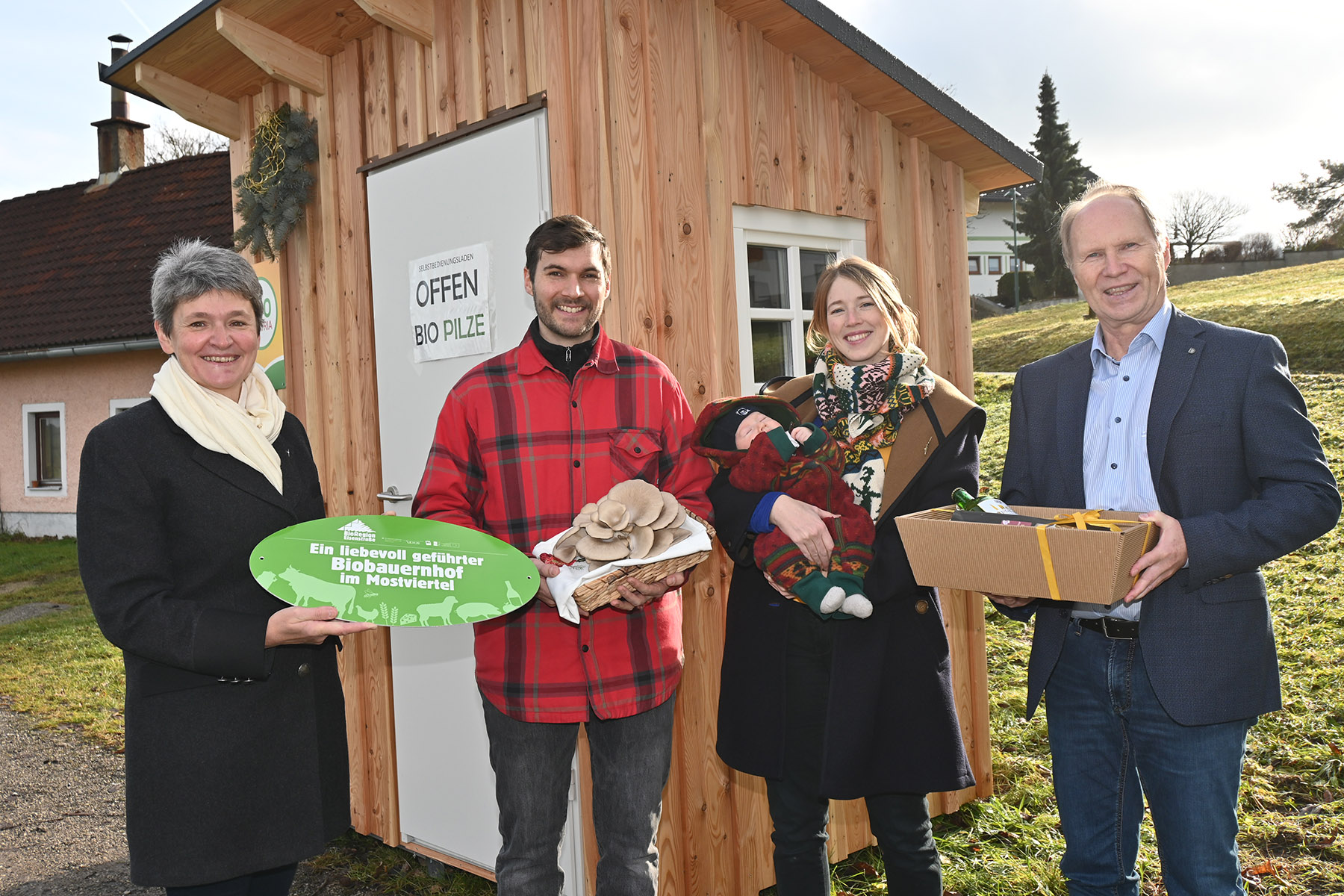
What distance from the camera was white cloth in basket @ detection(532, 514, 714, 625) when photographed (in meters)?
2.26

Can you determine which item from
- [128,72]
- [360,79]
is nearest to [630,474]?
[360,79]

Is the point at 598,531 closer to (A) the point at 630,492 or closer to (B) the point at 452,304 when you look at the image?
(A) the point at 630,492

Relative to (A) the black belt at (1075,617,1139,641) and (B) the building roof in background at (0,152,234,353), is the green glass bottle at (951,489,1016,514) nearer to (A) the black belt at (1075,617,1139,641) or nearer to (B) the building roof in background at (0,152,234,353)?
(A) the black belt at (1075,617,1139,641)

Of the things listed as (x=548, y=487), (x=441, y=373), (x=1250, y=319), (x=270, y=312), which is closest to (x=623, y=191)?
(x=441, y=373)

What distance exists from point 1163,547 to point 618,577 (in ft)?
4.04

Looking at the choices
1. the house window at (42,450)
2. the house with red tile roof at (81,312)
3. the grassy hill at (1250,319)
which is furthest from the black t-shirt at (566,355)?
the house window at (42,450)

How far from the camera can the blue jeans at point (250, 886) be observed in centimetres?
212

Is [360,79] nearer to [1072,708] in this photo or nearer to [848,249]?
[848,249]

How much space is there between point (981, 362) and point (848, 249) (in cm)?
1997

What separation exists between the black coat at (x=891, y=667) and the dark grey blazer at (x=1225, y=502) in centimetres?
52

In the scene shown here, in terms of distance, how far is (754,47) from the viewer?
379cm

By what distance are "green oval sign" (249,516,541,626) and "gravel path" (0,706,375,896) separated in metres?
2.22

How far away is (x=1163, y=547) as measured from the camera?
2029mm

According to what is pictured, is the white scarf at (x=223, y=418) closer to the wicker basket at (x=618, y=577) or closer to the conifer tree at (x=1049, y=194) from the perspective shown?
the wicker basket at (x=618, y=577)
